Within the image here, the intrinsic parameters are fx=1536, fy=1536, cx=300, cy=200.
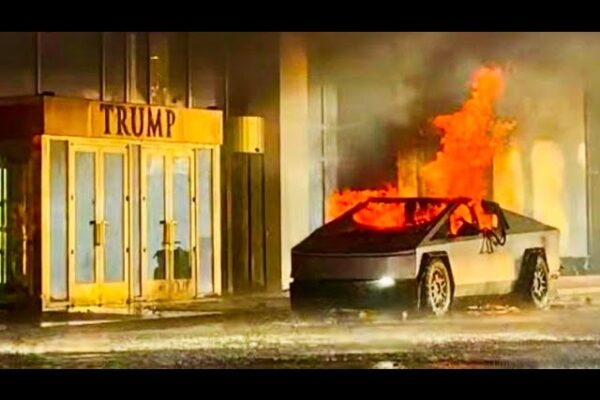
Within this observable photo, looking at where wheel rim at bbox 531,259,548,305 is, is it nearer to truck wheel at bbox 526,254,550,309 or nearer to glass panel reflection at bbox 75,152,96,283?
truck wheel at bbox 526,254,550,309

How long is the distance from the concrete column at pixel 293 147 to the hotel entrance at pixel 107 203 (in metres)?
0.65

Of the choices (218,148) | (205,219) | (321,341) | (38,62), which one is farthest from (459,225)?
(38,62)

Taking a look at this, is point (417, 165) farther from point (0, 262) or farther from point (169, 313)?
point (0, 262)

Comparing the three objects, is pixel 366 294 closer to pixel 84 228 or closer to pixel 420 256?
pixel 420 256

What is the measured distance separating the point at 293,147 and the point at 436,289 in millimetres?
1603

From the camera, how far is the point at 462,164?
39.4ft

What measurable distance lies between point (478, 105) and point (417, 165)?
2.19 ft

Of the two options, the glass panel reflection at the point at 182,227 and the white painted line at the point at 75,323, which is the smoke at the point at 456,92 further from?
the white painted line at the point at 75,323

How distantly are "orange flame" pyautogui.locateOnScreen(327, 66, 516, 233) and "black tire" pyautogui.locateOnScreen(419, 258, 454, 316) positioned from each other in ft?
1.15

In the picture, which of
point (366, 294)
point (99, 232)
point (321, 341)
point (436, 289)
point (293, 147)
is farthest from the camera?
point (99, 232)

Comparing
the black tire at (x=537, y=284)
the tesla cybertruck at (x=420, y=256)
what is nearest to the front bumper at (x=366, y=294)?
the tesla cybertruck at (x=420, y=256)

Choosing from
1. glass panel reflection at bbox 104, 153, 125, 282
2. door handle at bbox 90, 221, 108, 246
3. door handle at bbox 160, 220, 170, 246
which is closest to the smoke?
door handle at bbox 160, 220, 170, 246
